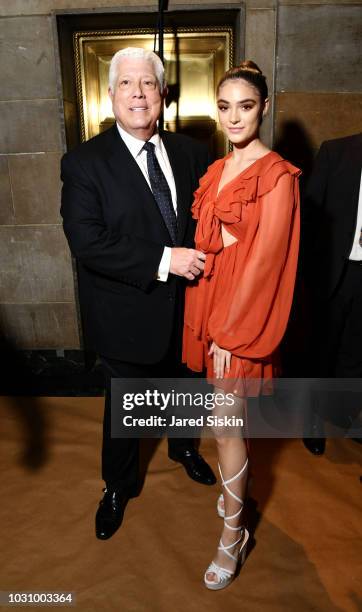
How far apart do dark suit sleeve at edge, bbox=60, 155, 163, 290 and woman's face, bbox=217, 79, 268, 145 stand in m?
0.56

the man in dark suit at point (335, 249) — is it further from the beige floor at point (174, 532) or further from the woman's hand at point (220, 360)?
the woman's hand at point (220, 360)

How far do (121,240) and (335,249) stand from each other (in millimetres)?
1238

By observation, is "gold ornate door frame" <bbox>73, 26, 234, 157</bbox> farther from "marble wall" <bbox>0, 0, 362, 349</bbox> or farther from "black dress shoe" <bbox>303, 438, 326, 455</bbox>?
"black dress shoe" <bbox>303, 438, 326, 455</bbox>

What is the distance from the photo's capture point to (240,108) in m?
1.57

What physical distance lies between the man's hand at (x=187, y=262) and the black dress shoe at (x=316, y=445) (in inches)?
59.8

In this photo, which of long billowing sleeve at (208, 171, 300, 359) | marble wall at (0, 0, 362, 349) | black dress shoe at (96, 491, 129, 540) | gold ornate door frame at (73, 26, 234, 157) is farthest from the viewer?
gold ornate door frame at (73, 26, 234, 157)

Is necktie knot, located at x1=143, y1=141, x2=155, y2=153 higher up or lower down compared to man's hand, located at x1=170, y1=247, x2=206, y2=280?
higher up

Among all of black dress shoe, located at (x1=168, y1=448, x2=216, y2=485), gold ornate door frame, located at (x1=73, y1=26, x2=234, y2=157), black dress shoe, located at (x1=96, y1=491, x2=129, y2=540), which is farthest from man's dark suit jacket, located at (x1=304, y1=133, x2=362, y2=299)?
black dress shoe, located at (x1=96, y1=491, x2=129, y2=540)

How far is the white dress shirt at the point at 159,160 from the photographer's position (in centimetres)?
190

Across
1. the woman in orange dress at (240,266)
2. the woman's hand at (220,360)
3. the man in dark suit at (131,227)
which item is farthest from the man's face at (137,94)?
the woman's hand at (220,360)

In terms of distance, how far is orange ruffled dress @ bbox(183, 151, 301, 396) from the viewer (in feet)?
5.02

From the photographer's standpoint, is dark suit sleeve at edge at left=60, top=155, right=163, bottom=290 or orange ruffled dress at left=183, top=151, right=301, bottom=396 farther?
dark suit sleeve at edge at left=60, top=155, right=163, bottom=290

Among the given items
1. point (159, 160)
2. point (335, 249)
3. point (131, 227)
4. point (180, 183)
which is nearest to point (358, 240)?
point (335, 249)

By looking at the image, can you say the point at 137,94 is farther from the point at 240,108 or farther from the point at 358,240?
the point at 358,240
